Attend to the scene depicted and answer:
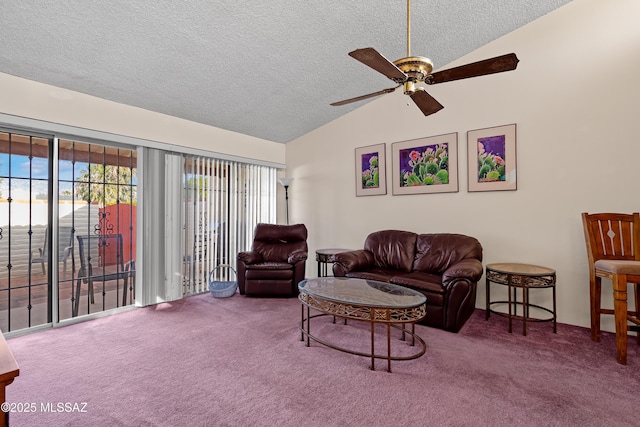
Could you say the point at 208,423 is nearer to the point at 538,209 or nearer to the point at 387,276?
the point at 387,276

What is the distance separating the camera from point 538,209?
11.5 ft

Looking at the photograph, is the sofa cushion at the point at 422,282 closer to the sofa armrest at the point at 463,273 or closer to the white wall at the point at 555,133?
the sofa armrest at the point at 463,273

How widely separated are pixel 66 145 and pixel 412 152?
4.18m

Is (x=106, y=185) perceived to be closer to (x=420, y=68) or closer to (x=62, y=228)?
(x=62, y=228)

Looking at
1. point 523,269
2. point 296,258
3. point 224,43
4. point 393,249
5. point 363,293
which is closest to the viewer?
point 363,293

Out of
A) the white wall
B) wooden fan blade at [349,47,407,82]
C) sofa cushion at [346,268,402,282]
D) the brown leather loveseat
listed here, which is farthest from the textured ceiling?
sofa cushion at [346,268,402,282]

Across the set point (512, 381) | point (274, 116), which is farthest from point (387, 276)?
point (274, 116)

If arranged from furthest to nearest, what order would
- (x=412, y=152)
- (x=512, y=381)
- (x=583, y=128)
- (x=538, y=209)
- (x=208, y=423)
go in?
(x=412, y=152)
(x=538, y=209)
(x=583, y=128)
(x=512, y=381)
(x=208, y=423)

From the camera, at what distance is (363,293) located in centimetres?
272

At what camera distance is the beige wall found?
9.75 feet

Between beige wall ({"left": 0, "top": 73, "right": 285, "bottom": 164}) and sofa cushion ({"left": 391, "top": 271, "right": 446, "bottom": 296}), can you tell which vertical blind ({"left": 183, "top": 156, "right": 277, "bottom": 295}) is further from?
sofa cushion ({"left": 391, "top": 271, "right": 446, "bottom": 296})

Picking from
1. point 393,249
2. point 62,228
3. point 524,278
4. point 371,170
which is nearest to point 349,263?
point 393,249

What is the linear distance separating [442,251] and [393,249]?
63 cm

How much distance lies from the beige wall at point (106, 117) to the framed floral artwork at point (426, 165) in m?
2.46
